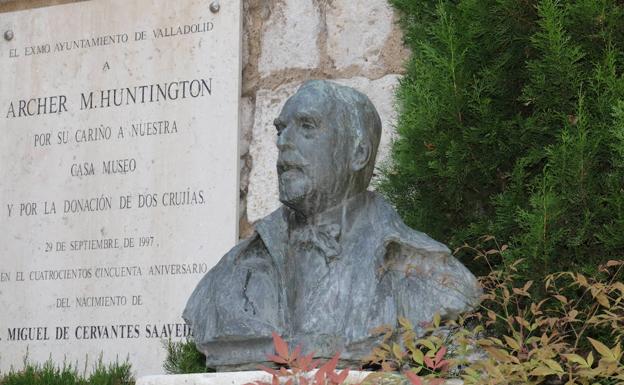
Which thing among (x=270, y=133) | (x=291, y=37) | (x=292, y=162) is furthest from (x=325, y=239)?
(x=291, y=37)

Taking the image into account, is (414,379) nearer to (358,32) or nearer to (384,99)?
(384,99)

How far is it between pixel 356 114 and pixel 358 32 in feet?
5.75

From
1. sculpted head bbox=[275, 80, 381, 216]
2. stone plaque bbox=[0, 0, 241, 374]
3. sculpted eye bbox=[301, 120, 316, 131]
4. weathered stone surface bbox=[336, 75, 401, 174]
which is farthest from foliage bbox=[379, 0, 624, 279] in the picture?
sculpted eye bbox=[301, 120, 316, 131]

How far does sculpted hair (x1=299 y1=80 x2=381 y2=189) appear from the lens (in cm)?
431

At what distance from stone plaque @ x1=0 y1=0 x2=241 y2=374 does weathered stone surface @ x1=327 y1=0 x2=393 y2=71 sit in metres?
0.44

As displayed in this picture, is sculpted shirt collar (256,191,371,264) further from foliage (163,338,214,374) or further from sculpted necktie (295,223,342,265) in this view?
foliage (163,338,214,374)

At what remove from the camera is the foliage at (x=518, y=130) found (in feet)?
16.6

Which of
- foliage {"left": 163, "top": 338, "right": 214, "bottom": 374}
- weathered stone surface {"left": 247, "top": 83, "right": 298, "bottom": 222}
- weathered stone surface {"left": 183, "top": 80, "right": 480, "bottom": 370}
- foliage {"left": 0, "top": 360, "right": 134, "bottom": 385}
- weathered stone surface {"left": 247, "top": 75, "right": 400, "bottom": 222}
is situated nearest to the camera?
weathered stone surface {"left": 183, "top": 80, "right": 480, "bottom": 370}

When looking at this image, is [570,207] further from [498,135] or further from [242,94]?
[242,94]

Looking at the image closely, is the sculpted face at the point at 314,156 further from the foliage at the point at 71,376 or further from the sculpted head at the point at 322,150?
the foliage at the point at 71,376

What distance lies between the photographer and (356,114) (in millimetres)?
4332

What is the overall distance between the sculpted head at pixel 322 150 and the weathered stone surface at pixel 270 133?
1533mm

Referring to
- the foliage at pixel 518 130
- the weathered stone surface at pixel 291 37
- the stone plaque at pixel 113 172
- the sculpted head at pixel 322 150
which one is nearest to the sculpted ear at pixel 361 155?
the sculpted head at pixel 322 150

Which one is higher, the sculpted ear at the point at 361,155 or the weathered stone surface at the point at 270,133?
the weathered stone surface at the point at 270,133
